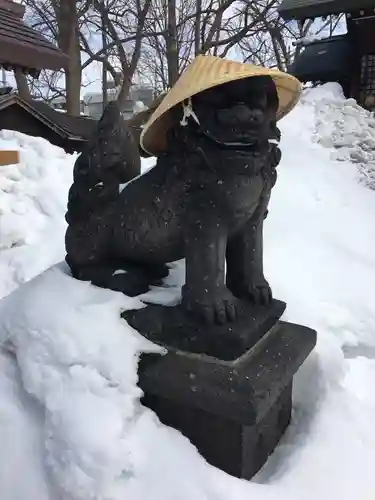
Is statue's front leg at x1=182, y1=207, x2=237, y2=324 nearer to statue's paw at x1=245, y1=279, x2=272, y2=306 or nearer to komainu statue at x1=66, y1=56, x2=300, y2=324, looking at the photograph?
komainu statue at x1=66, y1=56, x2=300, y2=324

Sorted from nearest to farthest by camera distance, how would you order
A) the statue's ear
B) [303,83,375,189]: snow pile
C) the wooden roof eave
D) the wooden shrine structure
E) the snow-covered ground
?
the snow-covered ground → the statue's ear → [303,83,375,189]: snow pile → the wooden roof eave → the wooden shrine structure

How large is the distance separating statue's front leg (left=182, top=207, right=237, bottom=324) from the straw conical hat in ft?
0.81

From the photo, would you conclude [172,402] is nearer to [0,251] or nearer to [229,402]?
[229,402]

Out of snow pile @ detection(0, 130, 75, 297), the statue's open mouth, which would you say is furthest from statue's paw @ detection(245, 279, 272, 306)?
snow pile @ detection(0, 130, 75, 297)

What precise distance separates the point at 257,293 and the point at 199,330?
0.23 metres

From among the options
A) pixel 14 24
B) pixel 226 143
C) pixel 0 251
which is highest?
pixel 14 24

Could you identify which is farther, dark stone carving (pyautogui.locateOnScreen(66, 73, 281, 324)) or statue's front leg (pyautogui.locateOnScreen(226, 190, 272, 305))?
statue's front leg (pyautogui.locateOnScreen(226, 190, 272, 305))

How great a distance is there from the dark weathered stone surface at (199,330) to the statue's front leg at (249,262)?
42 mm

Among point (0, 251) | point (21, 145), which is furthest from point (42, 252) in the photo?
point (21, 145)

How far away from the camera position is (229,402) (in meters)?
1.08

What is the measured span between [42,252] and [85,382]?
220 centimetres

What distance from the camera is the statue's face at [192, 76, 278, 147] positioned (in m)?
1.07

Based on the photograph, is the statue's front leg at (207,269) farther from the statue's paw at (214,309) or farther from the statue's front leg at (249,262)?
the statue's front leg at (249,262)

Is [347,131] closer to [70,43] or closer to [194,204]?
[194,204]
